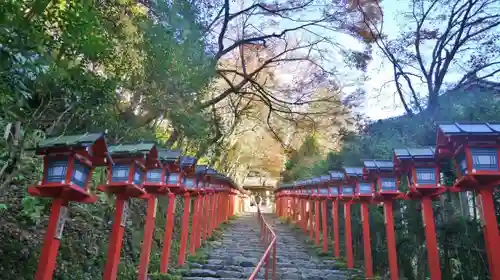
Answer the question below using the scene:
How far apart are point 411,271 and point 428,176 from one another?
5408 mm

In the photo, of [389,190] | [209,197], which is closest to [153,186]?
[389,190]

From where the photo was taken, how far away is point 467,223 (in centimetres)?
869

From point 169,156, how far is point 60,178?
13.5 feet

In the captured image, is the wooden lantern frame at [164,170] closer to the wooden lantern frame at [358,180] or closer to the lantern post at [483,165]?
the wooden lantern frame at [358,180]

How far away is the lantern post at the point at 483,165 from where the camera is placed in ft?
16.6

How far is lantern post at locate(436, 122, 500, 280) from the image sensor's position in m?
5.05

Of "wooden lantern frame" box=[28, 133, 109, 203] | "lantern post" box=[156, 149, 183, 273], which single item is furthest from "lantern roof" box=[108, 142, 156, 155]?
"lantern post" box=[156, 149, 183, 273]

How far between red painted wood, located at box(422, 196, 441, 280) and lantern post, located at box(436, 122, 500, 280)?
136cm

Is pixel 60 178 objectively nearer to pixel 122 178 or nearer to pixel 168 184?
pixel 122 178

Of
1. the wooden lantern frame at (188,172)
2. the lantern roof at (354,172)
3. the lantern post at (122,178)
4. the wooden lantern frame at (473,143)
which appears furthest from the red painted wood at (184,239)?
the wooden lantern frame at (473,143)

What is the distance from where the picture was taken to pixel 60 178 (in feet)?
14.9

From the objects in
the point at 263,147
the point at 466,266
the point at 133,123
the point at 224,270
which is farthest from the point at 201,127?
the point at 263,147

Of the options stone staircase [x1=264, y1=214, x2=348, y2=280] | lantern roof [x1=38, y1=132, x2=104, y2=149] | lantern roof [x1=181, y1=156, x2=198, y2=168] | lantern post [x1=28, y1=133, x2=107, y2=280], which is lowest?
stone staircase [x1=264, y1=214, x2=348, y2=280]

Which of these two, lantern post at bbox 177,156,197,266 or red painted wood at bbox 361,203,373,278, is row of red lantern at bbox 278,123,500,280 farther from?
lantern post at bbox 177,156,197,266
